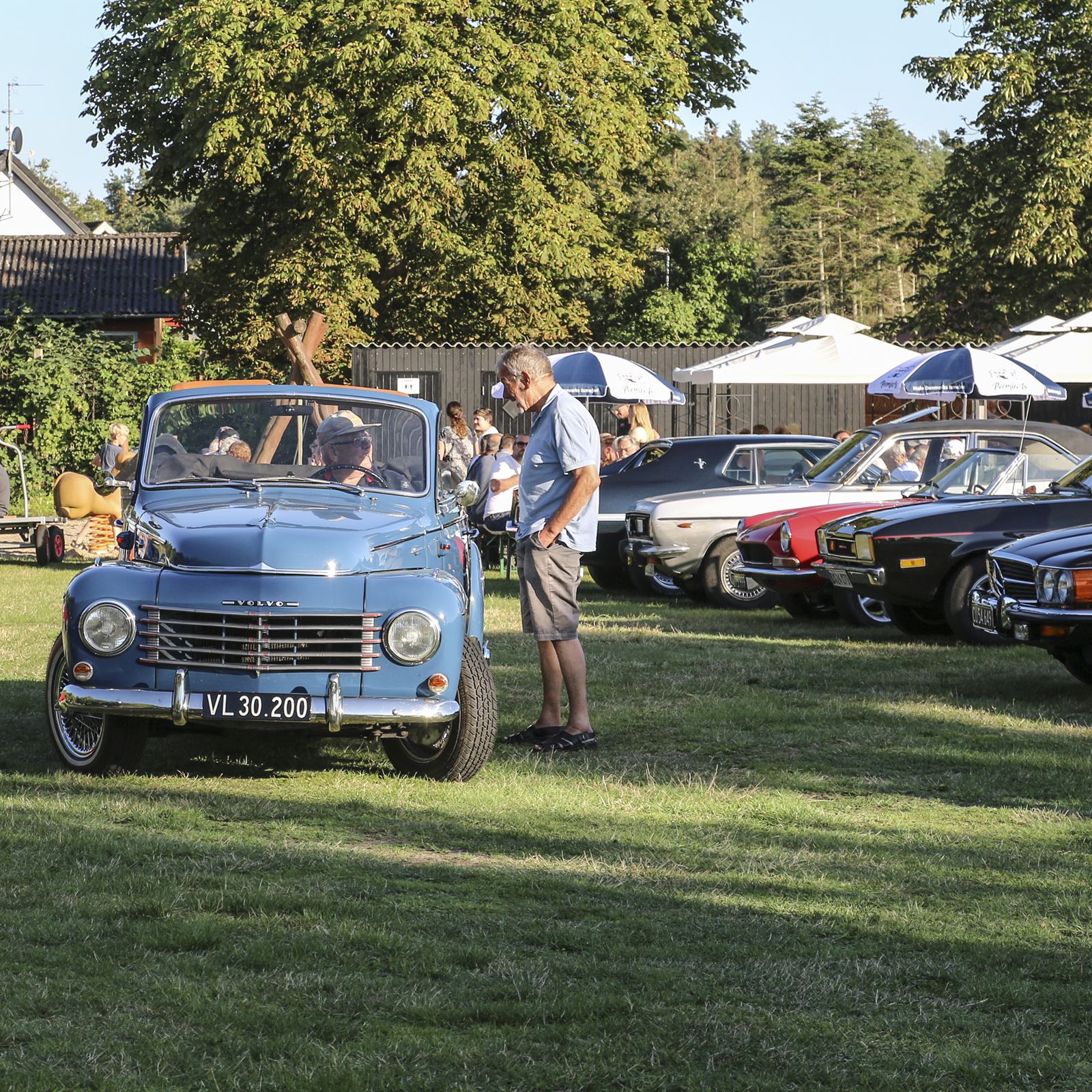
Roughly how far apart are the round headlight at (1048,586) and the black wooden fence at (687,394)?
67.2 ft

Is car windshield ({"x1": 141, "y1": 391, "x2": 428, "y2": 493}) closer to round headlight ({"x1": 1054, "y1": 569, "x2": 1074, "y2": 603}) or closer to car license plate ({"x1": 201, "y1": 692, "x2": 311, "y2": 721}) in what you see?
car license plate ({"x1": 201, "y1": 692, "x2": 311, "y2": 721})

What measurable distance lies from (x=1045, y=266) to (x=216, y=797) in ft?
102

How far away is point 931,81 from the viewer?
35.1 m

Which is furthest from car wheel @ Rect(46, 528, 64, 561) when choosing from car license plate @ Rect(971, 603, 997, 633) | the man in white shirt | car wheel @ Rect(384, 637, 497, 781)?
car wheel @ Rect(384, 637, 497, 781)

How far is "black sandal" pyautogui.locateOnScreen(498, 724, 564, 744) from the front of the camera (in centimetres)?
868

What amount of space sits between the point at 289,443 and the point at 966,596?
627 centimetres

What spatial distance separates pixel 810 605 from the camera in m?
15.6

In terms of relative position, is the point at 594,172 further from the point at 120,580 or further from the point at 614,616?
the point at 120,580

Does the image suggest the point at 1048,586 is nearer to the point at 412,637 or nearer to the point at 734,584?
the point at 412,637

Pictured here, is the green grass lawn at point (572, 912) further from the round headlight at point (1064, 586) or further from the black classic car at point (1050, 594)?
the round headlight at point (1064, 586)

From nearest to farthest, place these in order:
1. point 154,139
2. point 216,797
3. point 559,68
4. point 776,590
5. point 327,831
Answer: point 327,831, point 216,797, point 776,590, point 559,68, point 154,139

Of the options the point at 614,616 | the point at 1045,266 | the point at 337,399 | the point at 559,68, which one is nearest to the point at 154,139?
the point at 559,68

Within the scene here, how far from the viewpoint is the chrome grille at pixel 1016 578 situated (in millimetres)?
10266

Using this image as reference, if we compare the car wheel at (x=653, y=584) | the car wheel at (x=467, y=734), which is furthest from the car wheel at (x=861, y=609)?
the car wheel at (x=467, y=734)
